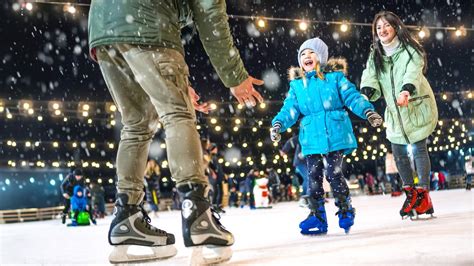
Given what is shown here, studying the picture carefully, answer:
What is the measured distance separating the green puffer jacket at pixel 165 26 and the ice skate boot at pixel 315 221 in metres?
1.32

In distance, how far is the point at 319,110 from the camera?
3141 mm

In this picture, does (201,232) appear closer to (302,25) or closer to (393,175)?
(302,25)

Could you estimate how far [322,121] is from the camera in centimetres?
309

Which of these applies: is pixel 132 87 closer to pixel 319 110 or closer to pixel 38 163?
pixel 319 110

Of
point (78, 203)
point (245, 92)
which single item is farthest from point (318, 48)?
point (78, 203)

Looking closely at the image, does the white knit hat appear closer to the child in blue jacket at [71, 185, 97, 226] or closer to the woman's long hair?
the woman's long hair

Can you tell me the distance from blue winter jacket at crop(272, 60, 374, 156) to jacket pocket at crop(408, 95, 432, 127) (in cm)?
93

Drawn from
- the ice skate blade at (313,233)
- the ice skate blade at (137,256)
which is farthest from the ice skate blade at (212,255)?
→ the ice skate blade at (313,233)

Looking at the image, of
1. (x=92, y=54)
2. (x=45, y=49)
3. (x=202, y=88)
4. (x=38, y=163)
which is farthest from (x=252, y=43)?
(x=92, y=54)

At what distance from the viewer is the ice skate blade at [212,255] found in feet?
5.37

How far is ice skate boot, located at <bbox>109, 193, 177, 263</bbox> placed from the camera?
1.85m

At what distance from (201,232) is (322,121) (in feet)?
5.47

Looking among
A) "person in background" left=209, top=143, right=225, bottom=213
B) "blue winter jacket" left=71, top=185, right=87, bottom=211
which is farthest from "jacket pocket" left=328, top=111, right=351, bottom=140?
"blue winter jacket" left=71, top=185, right=87, bottom=211

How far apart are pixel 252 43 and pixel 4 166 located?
1573 cm
